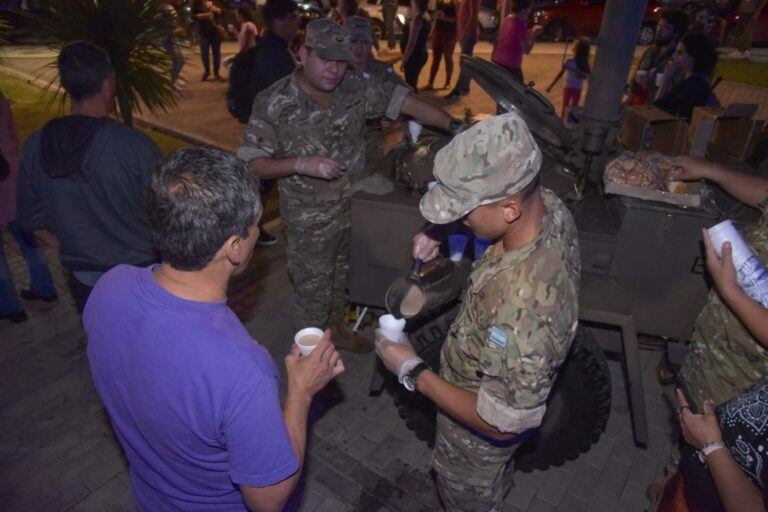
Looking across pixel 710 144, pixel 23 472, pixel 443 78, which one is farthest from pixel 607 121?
pixel 443 78

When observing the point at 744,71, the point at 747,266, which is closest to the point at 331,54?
the point at 747,266

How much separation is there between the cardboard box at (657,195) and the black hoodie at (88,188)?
2.73 meters

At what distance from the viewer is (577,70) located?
27.0 feet

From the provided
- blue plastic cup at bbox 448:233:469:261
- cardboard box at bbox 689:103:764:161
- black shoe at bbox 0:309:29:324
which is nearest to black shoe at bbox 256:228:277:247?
black shoe at bbox 0:309:29:324

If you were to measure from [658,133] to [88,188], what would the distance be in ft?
13.7

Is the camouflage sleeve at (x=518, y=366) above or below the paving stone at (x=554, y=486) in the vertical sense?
above

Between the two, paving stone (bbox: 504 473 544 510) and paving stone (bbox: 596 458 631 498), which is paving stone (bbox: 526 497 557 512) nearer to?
paving stone (bbox: 504 473 544 510)

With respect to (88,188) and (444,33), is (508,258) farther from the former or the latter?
(444,33)

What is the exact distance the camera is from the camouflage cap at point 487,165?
5.73 ft

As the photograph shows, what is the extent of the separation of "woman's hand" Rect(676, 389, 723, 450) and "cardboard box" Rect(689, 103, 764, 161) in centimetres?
265

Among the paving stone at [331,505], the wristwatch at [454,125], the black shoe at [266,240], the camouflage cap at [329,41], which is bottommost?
the paving stone at [331,505]

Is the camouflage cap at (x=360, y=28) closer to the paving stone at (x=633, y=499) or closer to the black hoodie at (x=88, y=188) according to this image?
the black hoodie at (x=88, y=188)

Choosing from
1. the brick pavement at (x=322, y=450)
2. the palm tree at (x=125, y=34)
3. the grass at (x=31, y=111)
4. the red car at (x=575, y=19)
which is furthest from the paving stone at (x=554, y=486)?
the red car at (x=575, y=19)

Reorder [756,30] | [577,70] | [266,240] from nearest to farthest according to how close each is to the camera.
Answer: [266,240] < [577,70] < [756,30]
